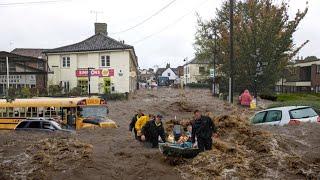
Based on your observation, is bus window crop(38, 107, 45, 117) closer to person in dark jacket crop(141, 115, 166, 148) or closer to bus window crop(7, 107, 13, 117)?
bus window crop(7, 107, 13, 117)

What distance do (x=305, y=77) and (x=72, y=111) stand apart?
2318 inches

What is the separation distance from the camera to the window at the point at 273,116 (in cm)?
2069

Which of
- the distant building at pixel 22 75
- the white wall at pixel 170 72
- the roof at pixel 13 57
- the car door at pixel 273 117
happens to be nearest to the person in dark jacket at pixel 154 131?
the car door at pixel 273 117

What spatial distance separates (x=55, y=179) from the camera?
1373 cm

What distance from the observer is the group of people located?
15.2 metres

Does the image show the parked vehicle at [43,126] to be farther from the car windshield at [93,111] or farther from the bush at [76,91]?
the bush at [76,91]

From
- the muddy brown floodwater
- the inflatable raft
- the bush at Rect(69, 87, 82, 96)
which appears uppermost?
the bush at Rect(69, 87, 82, 96)

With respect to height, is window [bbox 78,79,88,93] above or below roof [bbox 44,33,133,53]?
below

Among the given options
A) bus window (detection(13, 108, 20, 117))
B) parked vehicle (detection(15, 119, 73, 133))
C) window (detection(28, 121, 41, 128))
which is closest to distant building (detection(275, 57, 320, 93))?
bus window (detection(13, 108, 20, 117))

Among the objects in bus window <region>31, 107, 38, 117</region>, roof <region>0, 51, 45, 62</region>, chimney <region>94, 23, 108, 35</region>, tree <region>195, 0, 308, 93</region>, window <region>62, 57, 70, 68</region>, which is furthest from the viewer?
chimney <region>94, 23, 108, 35</region>

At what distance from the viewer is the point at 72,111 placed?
91.4 feet

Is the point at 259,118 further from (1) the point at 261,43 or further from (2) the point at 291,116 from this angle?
(1) the point at 261,43

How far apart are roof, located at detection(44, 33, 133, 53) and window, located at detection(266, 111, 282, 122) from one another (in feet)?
121

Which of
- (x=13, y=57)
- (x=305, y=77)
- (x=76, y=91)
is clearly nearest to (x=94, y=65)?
→ (x=76, y=91)
